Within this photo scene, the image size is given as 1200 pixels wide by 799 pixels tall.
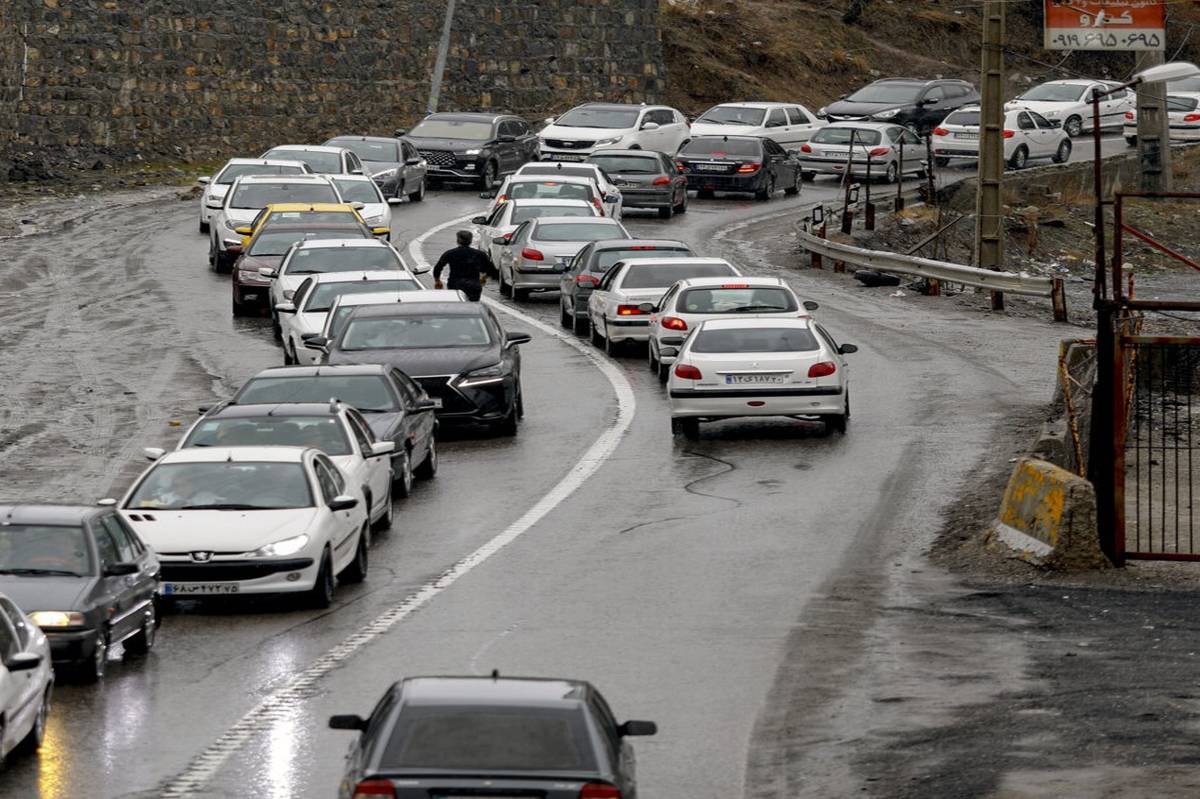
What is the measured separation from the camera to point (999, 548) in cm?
1986

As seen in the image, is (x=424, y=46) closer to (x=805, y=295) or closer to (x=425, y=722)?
A: (x=805, y=295)

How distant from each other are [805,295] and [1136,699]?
1012 inches

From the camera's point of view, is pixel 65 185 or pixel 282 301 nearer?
pixel 282 301

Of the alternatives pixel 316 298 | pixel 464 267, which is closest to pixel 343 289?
pixel 316 298

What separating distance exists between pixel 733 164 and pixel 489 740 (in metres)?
46.4

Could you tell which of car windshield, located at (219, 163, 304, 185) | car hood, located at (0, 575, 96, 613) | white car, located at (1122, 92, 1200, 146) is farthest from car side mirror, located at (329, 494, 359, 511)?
white car, located at (1122, 92, 1200, 146)

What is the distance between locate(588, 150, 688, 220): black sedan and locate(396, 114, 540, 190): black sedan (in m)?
4.36

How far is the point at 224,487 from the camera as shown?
18.5 m

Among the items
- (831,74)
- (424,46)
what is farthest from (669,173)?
(831,74)

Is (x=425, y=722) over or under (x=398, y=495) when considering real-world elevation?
over

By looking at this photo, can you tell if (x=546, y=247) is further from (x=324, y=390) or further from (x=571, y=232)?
(x=324, y=390)

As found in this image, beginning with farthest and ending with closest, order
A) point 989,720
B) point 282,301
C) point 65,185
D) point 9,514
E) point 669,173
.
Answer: point 65,185, point 669,173, point 282,301, point 9,514, point 989,720

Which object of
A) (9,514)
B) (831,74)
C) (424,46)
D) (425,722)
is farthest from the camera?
(831,74)

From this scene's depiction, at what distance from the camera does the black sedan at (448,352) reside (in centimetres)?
2647
